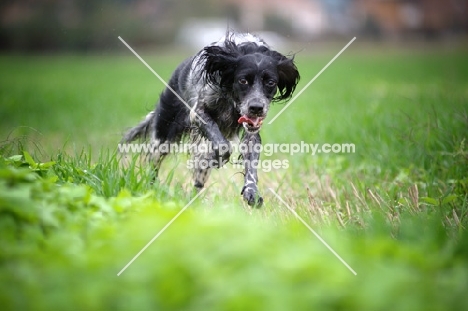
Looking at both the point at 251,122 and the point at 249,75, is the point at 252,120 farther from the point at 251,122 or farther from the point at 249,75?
the point at 249,75

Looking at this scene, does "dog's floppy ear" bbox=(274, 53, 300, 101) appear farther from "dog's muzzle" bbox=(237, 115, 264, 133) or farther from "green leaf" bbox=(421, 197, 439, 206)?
"green leaf" bbox=(421, 197, 439, 206)

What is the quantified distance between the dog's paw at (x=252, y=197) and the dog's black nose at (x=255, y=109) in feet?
1.94

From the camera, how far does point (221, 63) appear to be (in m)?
4.73

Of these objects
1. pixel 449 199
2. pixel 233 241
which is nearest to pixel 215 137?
pixel 449 199

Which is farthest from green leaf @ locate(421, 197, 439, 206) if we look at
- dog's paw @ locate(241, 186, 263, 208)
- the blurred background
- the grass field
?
the blurred background

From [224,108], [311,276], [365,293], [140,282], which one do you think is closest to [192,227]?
[140,282]

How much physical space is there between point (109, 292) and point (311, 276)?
71 centimetres

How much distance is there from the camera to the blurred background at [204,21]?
2706cm

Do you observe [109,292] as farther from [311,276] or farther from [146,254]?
[311,276]

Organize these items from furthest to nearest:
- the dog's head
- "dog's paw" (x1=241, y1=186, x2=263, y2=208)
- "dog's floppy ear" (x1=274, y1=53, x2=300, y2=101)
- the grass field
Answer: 1. "dog's floppy ear" (x1=274, y1=53, x2=300, y2=101)
2. the dog's head
3. "dog's paw" (x1=241, y1=186, x2=263, y2=208)
4. the grass field

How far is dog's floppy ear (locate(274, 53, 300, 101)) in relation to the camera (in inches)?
189

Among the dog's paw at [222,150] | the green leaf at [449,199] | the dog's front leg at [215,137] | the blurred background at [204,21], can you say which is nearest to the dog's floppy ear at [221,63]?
the dog's front leg at [215,137]

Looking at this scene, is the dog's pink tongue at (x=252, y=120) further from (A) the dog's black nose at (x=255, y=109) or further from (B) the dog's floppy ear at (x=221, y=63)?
(B) the dog's floppy ear at (x=221, y=63)

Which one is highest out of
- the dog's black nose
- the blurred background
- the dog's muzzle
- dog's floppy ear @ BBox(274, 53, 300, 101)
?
dog's floppy ear @ BBox(274, 53, 300, 101)
